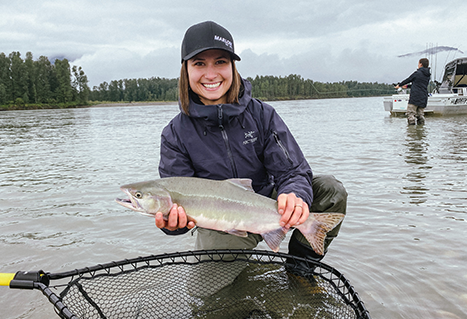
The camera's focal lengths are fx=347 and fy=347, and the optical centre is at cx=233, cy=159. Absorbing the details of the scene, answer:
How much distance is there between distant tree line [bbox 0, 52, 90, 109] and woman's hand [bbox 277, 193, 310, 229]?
91.2 metres

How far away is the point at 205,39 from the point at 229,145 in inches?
34.3

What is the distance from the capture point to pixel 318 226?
7.78 feet

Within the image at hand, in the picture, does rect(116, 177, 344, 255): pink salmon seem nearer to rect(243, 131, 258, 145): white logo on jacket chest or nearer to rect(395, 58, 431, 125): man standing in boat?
rect(243, 131, 258, 145): white logo on jacket chest

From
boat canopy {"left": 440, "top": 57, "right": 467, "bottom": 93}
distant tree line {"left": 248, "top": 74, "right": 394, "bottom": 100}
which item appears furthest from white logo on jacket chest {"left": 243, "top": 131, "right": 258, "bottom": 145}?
distant tree line {"left": 248, "top": 74, "right": 394, "bottom": 100}

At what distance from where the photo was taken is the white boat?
62.1ft

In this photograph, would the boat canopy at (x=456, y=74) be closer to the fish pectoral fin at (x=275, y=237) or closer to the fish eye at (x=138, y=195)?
the fish pectoral fin at (x=275, y=237)

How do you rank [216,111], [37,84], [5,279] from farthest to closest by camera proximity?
[37,84] < [216,111] < [5,279]

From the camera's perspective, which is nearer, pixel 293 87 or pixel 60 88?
pixel 60 88

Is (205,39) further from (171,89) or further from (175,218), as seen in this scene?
(171,89)

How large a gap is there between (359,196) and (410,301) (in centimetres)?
279

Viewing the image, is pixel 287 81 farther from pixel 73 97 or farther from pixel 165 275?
pixel 165 275

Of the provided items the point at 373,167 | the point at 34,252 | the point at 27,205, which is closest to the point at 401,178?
the point at 373,167

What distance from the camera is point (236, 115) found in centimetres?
293

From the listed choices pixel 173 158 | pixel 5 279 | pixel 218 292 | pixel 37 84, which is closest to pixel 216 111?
pixel 173 158
